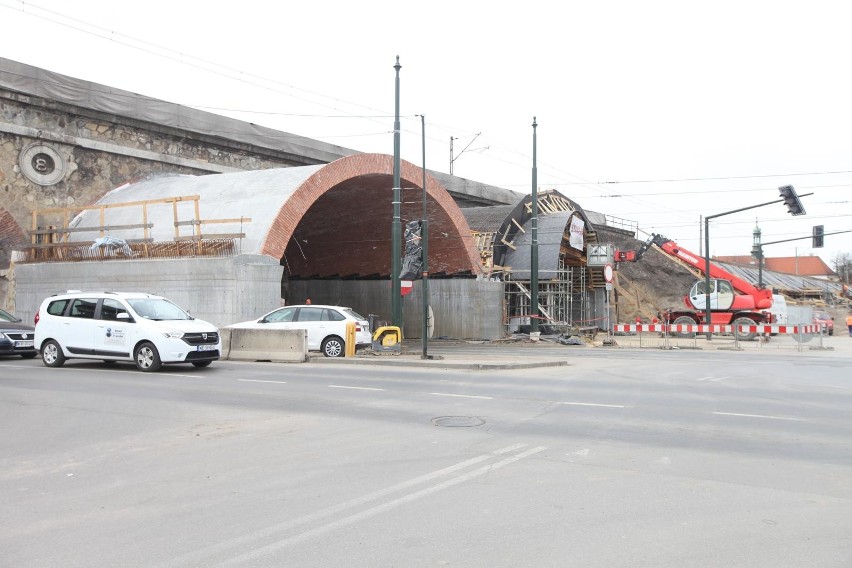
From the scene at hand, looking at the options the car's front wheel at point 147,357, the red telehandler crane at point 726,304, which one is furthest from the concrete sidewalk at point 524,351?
the car's front wheel at point 147,357

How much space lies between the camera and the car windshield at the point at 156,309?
637 inches

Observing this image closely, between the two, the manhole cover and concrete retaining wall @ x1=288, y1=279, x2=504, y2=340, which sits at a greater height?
concrete retaining wall @ x1=288, y1=279, x2=504, y2=340

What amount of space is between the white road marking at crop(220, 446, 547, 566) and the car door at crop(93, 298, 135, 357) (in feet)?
36.6

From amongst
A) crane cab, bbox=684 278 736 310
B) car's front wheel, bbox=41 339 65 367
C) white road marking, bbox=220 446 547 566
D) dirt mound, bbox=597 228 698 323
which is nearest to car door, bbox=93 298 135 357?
car's front wheel, bbox=41 339 65 367

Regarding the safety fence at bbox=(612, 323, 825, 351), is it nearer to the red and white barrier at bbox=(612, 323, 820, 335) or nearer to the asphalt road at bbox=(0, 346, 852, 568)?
the red and white barrier at bbox=(612, 323, 820, 335)

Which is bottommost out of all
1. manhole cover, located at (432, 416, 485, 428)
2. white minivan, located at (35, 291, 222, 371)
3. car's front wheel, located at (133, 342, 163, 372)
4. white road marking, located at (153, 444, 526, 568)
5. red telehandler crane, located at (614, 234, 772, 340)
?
white road marking, located at (153, 444, 526, 568)

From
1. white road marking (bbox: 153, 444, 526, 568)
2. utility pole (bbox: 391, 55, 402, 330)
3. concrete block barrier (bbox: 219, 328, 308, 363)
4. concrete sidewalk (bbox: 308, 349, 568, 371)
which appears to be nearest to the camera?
white road marking (bbox: 153, 444, 526, 568)

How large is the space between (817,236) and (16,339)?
34757mm

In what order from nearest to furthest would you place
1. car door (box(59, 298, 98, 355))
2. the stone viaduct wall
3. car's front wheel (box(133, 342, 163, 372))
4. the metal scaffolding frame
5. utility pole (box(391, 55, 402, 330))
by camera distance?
car's front wheel (box(133, 342, 163, 372))
car door (box(59, 298, 98, 355))
utility pole (box(391, 55, 402, 330))
the stone viaduct wall
the metal scaffolding frame

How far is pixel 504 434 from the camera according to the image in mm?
9164

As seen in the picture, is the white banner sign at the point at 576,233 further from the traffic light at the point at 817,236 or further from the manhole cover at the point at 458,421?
the manhole cover at the point at 458,421

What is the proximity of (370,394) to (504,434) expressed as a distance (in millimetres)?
4096

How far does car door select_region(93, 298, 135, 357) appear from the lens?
630 inches

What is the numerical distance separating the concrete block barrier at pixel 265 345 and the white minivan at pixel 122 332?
2759mm
